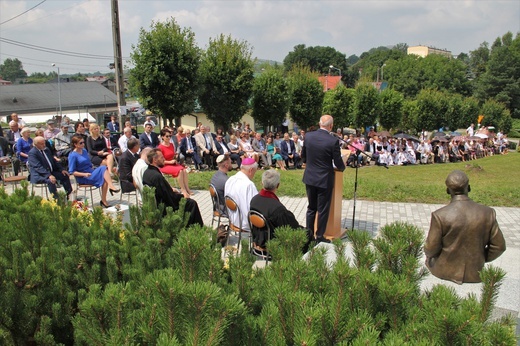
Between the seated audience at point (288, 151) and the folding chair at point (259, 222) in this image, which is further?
the seated audience at point (288, 151)

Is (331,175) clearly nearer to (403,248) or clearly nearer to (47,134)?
(403,248)

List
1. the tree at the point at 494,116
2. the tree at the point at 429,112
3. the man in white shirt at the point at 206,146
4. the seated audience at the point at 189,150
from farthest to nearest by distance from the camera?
the tree at the point at 494,116, the tree at the point at 429,112, the man in white shirt at the point at 206,146, the seated audience at the point at 189,150

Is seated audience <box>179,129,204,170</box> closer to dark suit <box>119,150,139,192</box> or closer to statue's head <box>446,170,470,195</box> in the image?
dark suit <box>119,150,139,192</box>

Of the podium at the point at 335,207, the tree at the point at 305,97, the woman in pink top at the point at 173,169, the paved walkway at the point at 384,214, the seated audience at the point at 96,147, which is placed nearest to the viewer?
the podium at the point at 335,207

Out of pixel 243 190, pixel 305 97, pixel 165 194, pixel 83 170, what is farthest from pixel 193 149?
pixel 305 97

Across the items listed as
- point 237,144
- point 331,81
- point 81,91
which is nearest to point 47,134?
point 237,144

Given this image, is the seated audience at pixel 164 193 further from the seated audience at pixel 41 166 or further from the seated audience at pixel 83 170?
the seated audience at pixel 41 166

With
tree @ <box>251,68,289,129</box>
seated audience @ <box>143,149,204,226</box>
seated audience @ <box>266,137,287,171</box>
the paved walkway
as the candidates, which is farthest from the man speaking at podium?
tree @ <box>251,68,289,129</box>

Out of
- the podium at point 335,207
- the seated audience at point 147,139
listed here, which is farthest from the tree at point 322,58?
the podium at point 335,207

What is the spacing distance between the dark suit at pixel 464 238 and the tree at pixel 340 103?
30.4 m

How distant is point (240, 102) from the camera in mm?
22891

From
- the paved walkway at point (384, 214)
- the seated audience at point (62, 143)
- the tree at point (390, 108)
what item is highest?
the tree at point (390, 108)

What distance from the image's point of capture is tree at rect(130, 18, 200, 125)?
18.7m

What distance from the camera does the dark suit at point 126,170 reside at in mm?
9242
